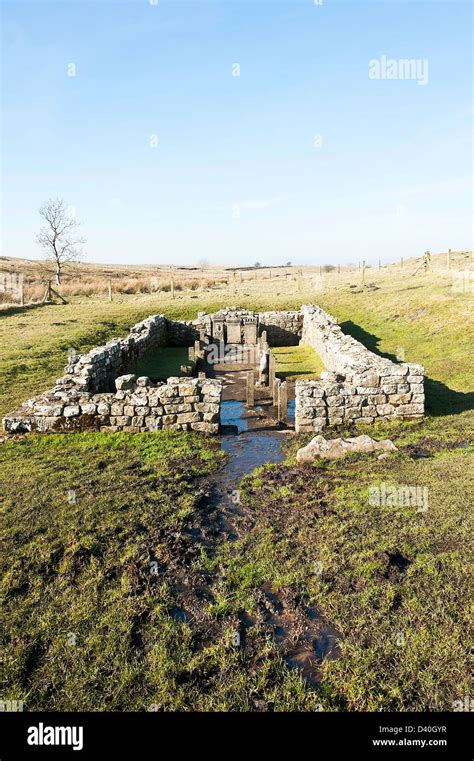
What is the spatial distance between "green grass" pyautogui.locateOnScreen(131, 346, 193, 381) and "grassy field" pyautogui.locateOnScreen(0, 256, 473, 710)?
714 cm

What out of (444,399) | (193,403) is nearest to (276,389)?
A: (193,403)

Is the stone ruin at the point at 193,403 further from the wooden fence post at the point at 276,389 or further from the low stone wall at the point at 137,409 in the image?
the wooden fence post at the point at 276,389

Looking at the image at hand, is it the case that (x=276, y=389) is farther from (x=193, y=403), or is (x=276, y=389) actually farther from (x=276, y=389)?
(x=193, y=403)

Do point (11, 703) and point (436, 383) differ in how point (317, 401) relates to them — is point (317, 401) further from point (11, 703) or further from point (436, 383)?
point (11, 703)

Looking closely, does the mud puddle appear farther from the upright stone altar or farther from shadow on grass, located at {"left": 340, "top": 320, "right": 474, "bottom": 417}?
the upright stone altar

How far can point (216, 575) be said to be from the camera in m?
5.41

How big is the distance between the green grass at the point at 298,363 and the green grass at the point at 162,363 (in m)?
3.72

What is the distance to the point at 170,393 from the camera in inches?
412

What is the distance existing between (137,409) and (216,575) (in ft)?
18.6

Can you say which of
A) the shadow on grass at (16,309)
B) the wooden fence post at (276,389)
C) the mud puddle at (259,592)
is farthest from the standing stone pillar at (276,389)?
the shadow on grass at (16,309)
